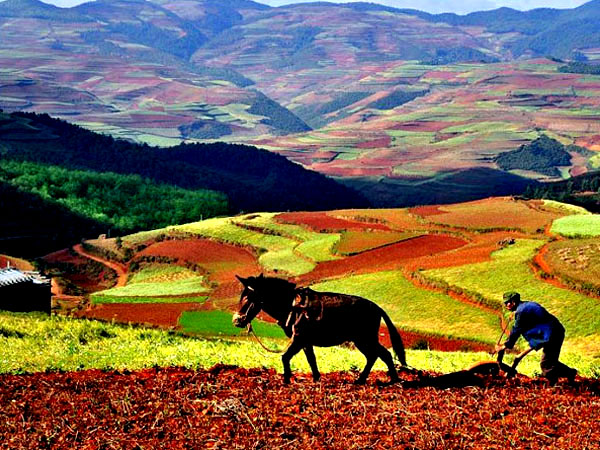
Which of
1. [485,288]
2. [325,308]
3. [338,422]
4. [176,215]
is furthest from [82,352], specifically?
[176,215]

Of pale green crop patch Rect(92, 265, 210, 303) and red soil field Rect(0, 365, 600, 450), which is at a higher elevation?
red soil field Rect(0, 365, 600, 450)

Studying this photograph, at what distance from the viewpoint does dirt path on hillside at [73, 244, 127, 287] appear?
3349 inches

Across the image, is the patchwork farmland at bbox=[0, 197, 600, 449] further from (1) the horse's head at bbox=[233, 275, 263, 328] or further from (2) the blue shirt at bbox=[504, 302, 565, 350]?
(1) the horse's head at bbox=[233, 275, 263, 328]

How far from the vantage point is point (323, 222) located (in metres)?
97.2

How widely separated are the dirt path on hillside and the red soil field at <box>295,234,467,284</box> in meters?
25.0

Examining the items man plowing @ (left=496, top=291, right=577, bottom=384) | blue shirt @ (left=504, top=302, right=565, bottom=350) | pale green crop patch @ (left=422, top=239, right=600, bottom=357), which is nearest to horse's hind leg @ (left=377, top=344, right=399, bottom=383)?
man plowing @ (left=496, top=291, right=577, bottom=384)

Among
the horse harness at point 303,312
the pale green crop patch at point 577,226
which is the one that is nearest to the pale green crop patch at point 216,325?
the horse harness at point 303,312

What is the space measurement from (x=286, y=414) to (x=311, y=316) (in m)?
2.80

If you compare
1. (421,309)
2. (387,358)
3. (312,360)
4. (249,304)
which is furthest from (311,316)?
(421,309)

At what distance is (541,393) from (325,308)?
4762 millimetres

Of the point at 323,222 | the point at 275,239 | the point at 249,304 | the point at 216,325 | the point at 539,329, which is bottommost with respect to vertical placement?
the point at 275,239

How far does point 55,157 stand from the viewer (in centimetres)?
17725

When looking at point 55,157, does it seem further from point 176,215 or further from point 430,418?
point 430,418

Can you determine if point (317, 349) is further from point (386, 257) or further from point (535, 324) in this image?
point (386, 257)
